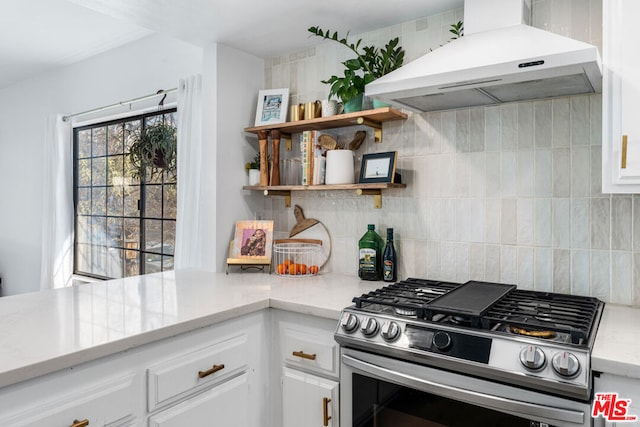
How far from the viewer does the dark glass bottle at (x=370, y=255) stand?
2160 millimetres

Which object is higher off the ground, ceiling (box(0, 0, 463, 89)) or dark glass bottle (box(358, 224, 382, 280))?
ceiling (box(0, 0, 463, 89))

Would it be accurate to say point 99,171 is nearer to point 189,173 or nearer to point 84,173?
point 84,173

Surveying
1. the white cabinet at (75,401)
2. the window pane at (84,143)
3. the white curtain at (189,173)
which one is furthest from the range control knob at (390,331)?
the window pane at (84,143)

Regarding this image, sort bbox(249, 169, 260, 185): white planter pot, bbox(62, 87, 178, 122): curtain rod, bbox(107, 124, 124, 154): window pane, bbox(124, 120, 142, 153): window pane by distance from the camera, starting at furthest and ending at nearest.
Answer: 1. bbox(107, 124, 124, 154): window pane
2. bbox(124, 120, 142, 153): window pane
3. bbox(62, 87, 178, 122): curtain rod
4. bbox(249, 169, 260, 185): white planter pot

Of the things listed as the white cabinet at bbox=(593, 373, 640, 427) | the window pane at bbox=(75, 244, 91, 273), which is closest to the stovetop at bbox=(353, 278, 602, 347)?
the white cabinet at bbox=(593, 373, 640, 427)

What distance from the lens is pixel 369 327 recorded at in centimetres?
147

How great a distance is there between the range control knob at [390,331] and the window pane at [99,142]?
131 inches

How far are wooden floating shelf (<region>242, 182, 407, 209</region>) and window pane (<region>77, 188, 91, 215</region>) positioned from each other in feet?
7.44

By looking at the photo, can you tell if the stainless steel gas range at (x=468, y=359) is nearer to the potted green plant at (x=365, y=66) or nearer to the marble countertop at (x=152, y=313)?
the marble countertop at (x=152, y=313)

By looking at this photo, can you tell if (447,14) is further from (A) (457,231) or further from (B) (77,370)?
(B) (77,370)

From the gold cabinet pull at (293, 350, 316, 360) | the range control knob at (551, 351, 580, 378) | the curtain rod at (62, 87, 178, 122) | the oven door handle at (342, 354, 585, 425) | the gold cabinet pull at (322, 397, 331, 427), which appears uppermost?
the curtain rod at (62, 87, 178, 122)

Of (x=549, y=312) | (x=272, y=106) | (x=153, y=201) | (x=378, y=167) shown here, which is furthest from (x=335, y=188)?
(x=153, y=201)

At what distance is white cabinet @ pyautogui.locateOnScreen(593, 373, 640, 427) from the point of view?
44.4 inches

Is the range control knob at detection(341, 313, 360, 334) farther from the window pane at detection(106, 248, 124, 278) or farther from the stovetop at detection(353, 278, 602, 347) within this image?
the window pane at detection(106, 248, 124, 278)
